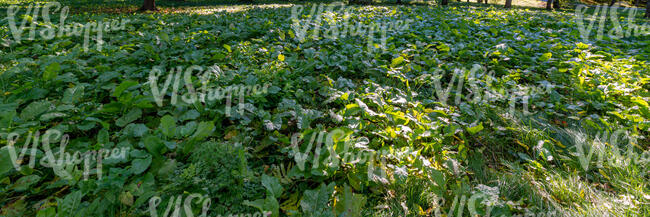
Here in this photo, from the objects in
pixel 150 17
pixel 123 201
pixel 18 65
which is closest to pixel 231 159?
pixel 123 201

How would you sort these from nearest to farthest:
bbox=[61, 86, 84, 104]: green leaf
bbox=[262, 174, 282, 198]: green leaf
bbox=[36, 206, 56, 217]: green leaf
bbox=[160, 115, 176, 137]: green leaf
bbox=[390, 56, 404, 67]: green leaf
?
bbox=[36, 206, 56, 217]: green leaf → bbox=[262, 174, 282, 198]: green leaf → bbox=[160, 115, 176, 137]: green leaf → bbox=[61, 86, 84, 104]: green leaf → bbox=[390, 56, 404, 67]: green leaf

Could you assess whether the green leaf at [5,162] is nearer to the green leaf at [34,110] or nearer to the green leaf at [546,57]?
the green leaf at [34,110]

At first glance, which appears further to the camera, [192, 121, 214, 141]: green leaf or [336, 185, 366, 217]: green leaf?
[192, 121, 214, 141]: green leaf

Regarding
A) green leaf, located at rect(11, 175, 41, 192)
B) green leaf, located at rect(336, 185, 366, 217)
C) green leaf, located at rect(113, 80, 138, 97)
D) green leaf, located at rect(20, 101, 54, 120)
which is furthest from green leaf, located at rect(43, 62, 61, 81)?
green leaf, located at rect(336, 185, 366, 217)

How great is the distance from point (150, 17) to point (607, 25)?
12780mm

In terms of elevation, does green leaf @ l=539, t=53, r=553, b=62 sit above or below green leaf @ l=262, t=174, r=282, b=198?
above

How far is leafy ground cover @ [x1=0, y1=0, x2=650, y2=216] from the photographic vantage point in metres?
1.86

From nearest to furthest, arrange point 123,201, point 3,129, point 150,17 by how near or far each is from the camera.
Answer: point 123,201, point 3,129, point 150,17

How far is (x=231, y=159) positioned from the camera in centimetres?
203

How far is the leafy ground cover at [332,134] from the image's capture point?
73.3 inches

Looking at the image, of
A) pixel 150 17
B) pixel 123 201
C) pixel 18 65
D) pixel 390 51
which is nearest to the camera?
pixel 123 201

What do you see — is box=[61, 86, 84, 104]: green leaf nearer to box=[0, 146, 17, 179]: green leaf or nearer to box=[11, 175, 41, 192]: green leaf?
Result: box=[0, 146, 17, 179]: green leaf

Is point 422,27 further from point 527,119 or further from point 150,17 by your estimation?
point 150,17

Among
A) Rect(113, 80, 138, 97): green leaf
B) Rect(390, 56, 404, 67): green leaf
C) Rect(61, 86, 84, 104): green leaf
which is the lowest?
Rect(61, 86, 84, 104): green leaf
